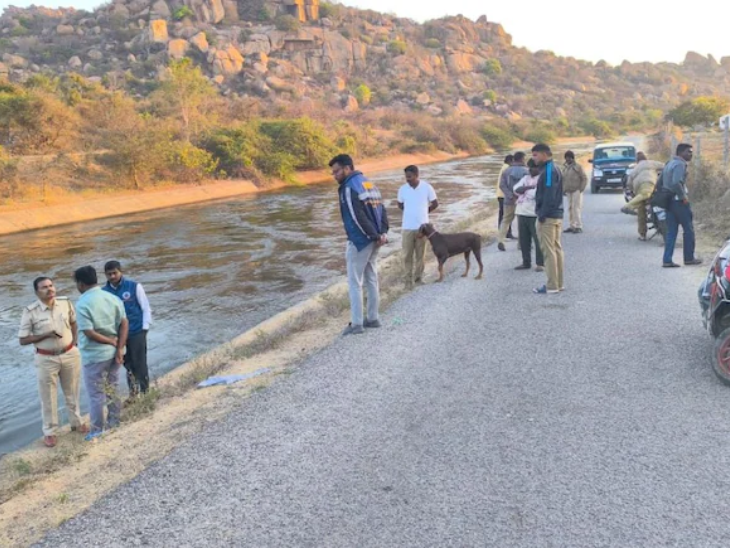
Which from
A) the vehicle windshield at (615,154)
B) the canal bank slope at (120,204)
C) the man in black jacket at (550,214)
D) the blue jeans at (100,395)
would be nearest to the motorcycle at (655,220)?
the man in black jacket at (550,214)

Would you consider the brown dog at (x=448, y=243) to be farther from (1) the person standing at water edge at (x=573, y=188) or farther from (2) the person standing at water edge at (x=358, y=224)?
(1) the person standing at water edge at (x=573, y=188)

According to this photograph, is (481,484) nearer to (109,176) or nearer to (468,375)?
(468,375)

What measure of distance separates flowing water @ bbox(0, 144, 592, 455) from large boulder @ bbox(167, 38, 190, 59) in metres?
70.6

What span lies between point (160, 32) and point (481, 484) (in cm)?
10869

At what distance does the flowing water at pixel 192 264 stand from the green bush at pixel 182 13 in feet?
303

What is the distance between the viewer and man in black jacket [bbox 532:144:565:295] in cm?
840

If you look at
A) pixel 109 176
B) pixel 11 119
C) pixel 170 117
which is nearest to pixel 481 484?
pixel 109 176

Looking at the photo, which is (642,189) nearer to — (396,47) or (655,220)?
(655,220)

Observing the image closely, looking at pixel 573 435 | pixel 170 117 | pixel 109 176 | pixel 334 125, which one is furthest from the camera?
pixel 334 125

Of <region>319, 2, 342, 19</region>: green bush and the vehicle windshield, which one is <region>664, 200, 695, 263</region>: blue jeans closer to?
the vehicle windshield

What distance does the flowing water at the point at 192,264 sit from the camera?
9336mm

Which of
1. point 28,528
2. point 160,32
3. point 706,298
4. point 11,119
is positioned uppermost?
point 160,32

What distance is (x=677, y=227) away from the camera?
9.93 m

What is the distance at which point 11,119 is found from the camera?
105ft
